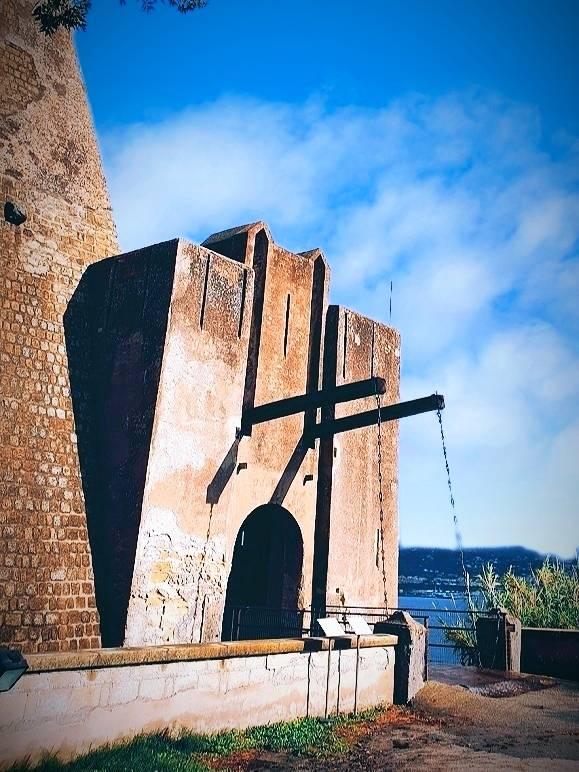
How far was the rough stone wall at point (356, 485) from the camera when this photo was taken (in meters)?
13.6

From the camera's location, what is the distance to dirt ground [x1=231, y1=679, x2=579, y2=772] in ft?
23.3

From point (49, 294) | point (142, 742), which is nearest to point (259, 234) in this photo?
point (49, 294)

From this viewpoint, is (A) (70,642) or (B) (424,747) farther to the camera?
(A) (70,642)

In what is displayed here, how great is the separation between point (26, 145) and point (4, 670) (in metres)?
10.2

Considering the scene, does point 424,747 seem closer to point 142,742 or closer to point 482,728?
point 482,728

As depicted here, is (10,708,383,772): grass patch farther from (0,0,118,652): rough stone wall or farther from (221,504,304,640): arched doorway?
(221,504,304,640): arched doorway

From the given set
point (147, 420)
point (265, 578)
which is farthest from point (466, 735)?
point (147, 420)

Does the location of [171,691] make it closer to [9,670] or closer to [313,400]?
[9,670]

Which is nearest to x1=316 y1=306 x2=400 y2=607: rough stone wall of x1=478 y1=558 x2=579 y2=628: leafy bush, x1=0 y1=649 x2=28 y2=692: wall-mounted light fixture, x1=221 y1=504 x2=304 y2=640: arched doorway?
x1=221 y1=504 x2=304 y2=640: arched doorway

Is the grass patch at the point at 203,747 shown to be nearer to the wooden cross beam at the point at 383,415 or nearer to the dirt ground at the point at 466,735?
the dirt ground at the point at 466,735

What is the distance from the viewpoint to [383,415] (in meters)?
12.5

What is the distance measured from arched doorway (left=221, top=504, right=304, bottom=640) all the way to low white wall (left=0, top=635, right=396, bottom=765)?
130 inches

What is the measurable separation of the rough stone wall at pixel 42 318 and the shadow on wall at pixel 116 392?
10.1 inches

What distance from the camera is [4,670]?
520 centimetres
